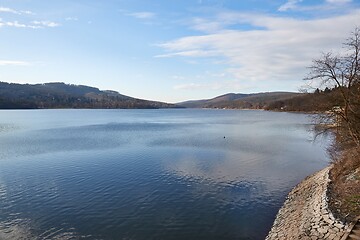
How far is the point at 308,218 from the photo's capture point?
14.2 metres

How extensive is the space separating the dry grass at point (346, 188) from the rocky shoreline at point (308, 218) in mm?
383

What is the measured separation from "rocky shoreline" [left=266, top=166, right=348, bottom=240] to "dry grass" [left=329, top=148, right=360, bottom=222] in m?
0.38

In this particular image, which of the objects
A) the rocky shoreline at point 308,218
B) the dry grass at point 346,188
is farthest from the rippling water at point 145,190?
the dry grass at point 346,188

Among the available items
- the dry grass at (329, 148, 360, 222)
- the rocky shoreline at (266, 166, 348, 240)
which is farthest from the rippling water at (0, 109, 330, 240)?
the dry grass at (329, 148, 360, 222)

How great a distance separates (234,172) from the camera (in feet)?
87.2

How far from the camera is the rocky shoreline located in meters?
12.0

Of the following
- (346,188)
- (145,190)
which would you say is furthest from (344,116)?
(145,190)

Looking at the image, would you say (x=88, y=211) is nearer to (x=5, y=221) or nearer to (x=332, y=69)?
(x=5, y=221)

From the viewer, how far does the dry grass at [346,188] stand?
1307cm

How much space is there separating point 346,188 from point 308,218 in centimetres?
389

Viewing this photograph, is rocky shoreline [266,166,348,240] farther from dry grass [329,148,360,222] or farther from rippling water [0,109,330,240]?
rippling water [0,109,330,240]

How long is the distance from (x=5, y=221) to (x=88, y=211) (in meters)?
4.43

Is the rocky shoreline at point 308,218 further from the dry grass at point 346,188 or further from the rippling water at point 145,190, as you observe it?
the rippling water at point 145,190

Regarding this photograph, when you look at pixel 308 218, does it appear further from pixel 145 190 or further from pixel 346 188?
pixel 145 190
